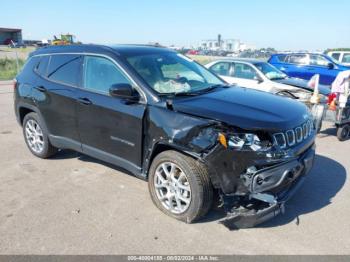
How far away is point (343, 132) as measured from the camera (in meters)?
7.19

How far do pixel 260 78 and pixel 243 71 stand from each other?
0.63 meters

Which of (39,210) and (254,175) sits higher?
(254,175)

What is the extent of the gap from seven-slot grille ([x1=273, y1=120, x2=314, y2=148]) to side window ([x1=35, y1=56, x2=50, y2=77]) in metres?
3.74

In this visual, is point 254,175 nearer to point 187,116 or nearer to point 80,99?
point 187,116

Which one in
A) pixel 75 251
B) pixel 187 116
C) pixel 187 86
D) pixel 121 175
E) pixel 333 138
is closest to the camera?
pixel 75 251

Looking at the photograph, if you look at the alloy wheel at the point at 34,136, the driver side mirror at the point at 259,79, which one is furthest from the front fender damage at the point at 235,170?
the driver side mirror at the point at 259,79

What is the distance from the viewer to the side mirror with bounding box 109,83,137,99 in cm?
383

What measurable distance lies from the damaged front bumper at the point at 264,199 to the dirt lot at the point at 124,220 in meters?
0.25

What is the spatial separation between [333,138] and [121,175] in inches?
194

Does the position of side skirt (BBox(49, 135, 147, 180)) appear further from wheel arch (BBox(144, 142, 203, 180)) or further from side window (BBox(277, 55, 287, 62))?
side window (BBox(277, 55, 287, 62))

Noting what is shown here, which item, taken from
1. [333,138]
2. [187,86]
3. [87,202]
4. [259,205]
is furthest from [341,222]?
[333,138]

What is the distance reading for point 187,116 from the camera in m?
3.52

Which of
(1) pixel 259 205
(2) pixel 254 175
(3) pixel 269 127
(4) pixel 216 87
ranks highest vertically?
(4) pixel 216 87

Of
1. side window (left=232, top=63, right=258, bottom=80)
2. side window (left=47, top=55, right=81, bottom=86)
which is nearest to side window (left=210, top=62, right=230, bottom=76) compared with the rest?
side window (left=232, top=63, right=258, bottom=80)
